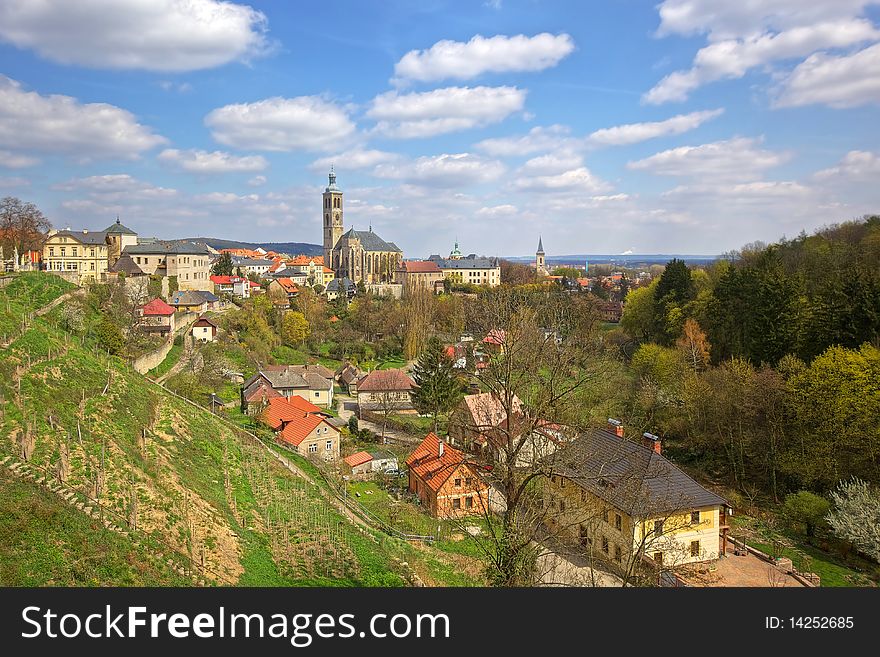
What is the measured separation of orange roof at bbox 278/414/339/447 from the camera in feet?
84.6

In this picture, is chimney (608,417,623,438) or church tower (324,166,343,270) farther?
church tower (324,166,343,270)

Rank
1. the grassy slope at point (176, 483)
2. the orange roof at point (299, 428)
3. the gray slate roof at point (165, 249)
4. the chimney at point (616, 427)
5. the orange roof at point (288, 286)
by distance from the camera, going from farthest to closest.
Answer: the orange roof at point (288, 286)
the gray slate roof at point (165, 249)
the orange roof at point (299, 428)
the chimney at point (616, 427)
the grassy slope at point (176, 483)

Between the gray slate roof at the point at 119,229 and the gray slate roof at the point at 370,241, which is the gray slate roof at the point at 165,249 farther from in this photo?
the gray slate roof at the point at 370,241

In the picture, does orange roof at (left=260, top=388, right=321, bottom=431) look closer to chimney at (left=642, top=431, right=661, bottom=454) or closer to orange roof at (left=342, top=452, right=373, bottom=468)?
orange roof at (left=342, top=452, right=373, bottom=468)

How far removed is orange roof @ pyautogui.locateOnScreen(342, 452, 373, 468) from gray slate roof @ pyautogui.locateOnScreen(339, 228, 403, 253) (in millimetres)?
66161

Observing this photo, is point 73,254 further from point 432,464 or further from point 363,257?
point 363,257

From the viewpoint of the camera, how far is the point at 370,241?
91312mm

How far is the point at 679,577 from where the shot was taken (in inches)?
652

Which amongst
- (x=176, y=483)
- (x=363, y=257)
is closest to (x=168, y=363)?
(x=176, y=483)

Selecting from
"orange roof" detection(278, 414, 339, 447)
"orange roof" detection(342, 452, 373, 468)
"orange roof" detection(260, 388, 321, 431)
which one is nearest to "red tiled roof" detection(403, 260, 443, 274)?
"orange roof" detection(260, 388, 321, 431)

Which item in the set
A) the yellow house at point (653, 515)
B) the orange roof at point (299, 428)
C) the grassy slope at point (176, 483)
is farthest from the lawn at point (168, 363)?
the yellow house at point (653, 515)

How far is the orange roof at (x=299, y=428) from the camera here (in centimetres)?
2580

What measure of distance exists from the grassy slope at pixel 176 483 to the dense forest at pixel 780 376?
36.4 ft
